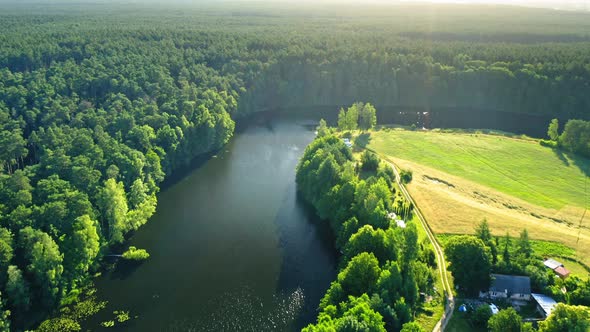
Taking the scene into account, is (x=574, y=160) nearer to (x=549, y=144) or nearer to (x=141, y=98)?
(x=549, y=144)

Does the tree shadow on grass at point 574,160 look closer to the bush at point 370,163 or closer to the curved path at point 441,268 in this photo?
the curved path at point 441,268

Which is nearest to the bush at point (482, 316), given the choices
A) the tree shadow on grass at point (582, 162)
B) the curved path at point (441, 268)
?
the curved path at point (441, 268)

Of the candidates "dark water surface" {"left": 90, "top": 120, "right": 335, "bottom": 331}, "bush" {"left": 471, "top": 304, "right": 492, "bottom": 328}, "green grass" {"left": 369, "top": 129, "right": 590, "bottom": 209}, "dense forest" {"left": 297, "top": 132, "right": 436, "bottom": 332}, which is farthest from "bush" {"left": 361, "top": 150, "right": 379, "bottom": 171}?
"bush" {"left": 471, "top": 304, "right": 492, "bottom": 328}

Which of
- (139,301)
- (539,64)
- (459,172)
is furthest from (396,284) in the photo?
(539,64)

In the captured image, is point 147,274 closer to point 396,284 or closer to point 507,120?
point 396,284

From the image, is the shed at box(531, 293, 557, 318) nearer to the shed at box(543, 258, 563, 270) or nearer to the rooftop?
the rooftop

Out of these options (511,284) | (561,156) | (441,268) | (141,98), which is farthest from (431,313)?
(141,98)

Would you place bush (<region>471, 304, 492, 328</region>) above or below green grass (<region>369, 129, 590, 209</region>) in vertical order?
below
